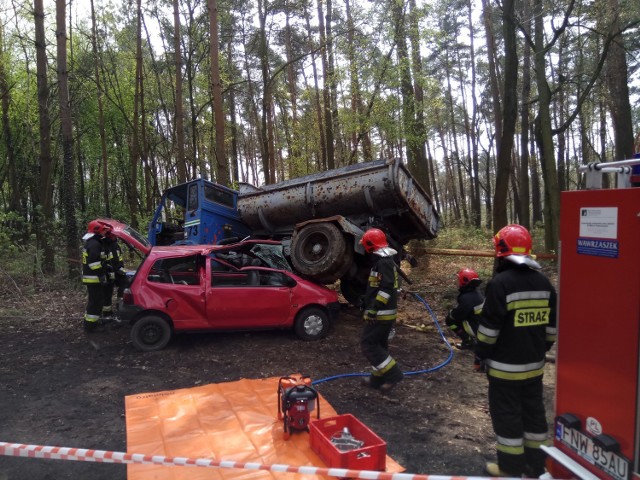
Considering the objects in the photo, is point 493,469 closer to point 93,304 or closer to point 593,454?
point 593,454

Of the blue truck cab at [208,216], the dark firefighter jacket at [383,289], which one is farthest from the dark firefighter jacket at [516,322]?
the blue truck cab at [208,216]

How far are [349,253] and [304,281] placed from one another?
3.80ft

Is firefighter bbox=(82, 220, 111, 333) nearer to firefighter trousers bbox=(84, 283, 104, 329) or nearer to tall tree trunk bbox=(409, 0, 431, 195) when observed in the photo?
firefighter trousers bbox=(84, 283, 104, 329)

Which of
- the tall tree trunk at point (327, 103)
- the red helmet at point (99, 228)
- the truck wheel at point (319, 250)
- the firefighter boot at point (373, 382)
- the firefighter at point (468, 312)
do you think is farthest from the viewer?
the tall tree trunk at point (327, 103)

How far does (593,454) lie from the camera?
2.34m

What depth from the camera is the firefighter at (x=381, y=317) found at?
530 cm

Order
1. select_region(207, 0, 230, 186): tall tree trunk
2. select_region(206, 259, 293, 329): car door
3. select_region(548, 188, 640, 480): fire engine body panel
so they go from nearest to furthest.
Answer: select_region(548, 188, 640, 480): fire engine body panel → select_region(206, 259, 293, 329): car door → select_region(207, 0, 230, 186): tall tree trunk

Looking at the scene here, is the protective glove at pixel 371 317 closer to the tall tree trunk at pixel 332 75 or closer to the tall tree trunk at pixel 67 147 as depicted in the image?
the tall tree trunk at pixel 67 147

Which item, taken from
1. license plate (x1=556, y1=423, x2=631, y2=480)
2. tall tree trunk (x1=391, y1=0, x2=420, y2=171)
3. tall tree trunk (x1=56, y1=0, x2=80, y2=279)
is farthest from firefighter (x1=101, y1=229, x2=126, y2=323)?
tall tree trunk (x1=391, y1=0, x2=420, y2=171)

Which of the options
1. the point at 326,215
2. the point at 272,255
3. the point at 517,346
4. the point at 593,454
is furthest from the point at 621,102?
the point at 593,454

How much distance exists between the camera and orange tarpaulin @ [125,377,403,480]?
139 inches

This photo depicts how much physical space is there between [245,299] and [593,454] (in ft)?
17.3

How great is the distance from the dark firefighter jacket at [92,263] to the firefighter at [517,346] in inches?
250

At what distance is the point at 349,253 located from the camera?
8070 mm
